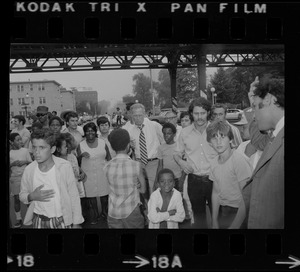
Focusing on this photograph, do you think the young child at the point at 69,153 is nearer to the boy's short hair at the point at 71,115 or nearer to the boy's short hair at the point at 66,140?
the boy's short hair at the point at 66,140

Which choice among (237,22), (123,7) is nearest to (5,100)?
(123,7)

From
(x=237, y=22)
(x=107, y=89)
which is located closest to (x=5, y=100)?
(x=107, y=89)

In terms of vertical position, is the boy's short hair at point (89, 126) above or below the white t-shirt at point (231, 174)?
above

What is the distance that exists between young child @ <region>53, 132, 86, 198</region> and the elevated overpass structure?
764mm

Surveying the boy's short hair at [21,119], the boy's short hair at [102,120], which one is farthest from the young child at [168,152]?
the boy's short hair at [21,119]

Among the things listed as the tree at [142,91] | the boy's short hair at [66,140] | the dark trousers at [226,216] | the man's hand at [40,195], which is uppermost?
the tree at [142,91]

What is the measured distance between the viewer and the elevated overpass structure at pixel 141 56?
6.16 metres

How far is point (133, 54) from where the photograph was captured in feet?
20.4

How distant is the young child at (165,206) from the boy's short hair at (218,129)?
643 mm
